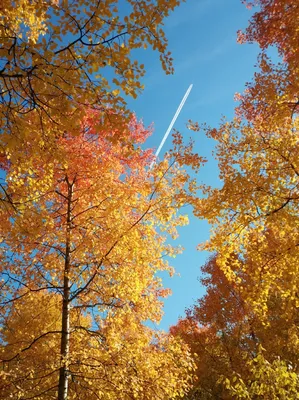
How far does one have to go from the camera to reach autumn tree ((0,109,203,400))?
16.2ft

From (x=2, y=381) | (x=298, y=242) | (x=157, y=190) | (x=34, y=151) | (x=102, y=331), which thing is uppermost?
(x=157, y=190)

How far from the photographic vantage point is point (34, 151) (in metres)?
3.66

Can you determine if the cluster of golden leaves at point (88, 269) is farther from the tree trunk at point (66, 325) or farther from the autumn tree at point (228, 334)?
the autumn tree at point (228, 334)

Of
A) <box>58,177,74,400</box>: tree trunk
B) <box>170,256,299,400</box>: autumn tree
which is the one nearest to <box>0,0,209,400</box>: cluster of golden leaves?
<box>58,177,74,400</box>: tree trunk

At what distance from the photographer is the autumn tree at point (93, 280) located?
495 centimetres

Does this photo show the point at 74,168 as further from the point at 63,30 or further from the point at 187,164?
the point at 63,30

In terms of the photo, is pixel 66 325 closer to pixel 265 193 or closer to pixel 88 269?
pixel 88 269

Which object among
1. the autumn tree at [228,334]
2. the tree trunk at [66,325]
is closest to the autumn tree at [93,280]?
the tree trunk at [66,325]

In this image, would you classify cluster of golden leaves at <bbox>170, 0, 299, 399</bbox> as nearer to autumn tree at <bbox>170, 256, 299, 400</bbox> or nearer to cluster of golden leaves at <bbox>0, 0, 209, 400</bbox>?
cluster of golden leaves at <bbox>0, 0, 209, 400</bbox>

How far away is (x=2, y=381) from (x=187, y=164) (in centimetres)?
414

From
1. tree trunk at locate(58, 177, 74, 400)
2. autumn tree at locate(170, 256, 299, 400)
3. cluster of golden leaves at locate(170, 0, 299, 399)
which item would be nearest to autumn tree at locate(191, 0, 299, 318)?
cluster of golden leaves at locate(170, 0, 299, 399)

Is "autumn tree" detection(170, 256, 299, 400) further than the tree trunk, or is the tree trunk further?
"autumn tree" detection(170, 256, 299, 400)

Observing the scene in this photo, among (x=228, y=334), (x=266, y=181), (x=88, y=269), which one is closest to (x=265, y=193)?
(x=266, y=181)

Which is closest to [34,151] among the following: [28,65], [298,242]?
[28,65]
